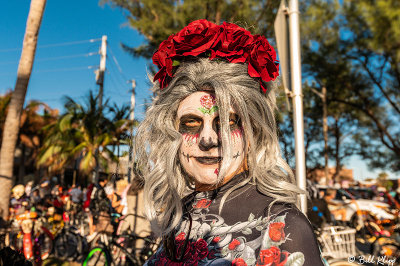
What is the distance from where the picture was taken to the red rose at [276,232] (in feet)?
3.65

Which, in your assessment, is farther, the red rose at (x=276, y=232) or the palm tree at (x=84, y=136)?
the palm tree at (x=84, y=136)

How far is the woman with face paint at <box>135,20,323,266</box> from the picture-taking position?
51.7 inches

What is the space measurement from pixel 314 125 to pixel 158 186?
22.7 m

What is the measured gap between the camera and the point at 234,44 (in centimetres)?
151

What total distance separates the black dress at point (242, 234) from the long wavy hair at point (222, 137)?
0.18 ft

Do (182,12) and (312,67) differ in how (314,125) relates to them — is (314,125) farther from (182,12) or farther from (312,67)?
(182,12)

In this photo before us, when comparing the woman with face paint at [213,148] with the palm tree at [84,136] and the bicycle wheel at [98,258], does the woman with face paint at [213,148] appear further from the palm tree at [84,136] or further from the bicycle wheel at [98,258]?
the palm tree at [84,136]

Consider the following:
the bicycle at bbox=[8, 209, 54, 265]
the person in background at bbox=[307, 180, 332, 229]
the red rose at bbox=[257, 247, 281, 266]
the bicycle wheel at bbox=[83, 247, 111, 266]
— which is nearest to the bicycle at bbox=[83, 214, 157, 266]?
the bicycle wheel at bbox=[83, 247, 111, 266]

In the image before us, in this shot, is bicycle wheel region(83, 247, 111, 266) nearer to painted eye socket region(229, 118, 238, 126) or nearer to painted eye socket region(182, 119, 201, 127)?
painted eye socket region(182, 119, 201, 127)

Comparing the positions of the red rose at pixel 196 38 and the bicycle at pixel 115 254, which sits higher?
the red rose at pixel 196 38

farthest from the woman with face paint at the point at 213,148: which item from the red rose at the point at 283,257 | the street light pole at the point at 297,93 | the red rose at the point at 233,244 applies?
the street light pole at the point at 297,93

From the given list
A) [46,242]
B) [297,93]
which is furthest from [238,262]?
[46,242]

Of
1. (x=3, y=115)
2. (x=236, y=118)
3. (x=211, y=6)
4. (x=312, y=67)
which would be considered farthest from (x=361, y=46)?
(x=3, y=115)

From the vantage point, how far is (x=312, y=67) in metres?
14.7
